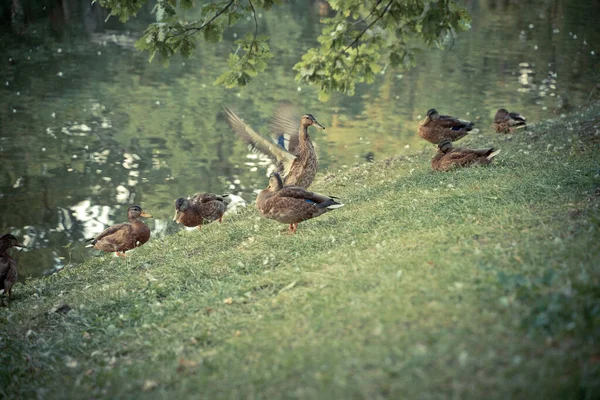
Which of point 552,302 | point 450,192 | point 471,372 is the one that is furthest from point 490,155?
point 471,372

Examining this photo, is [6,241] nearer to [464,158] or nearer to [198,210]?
[198,210]

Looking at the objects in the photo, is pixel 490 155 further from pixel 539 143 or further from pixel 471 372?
pixel 471 372

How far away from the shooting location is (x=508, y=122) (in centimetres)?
1850

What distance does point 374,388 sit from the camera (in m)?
5.02

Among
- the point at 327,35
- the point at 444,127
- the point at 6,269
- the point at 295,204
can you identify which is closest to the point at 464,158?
the point at 444,127

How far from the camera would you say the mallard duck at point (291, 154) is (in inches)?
522

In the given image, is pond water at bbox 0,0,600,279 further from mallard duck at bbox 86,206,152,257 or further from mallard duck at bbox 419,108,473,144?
mallard duck at bbox 419,108,473,144

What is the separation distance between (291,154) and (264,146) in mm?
630

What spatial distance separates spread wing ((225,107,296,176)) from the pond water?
4052 mm

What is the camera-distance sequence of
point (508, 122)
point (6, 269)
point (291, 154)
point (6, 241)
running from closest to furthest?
point (6, 269), point (6, 241), point (291, 154), point (508, 122)

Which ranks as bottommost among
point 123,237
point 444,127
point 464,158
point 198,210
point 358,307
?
point 123,237

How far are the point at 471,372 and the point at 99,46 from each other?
40.6 meters

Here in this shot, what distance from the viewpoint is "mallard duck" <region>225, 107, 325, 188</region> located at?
13.2 meters

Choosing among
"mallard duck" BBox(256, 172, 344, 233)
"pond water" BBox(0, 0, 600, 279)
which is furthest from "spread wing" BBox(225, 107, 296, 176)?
"pond water" BBox(0, 0, 600, 279)
